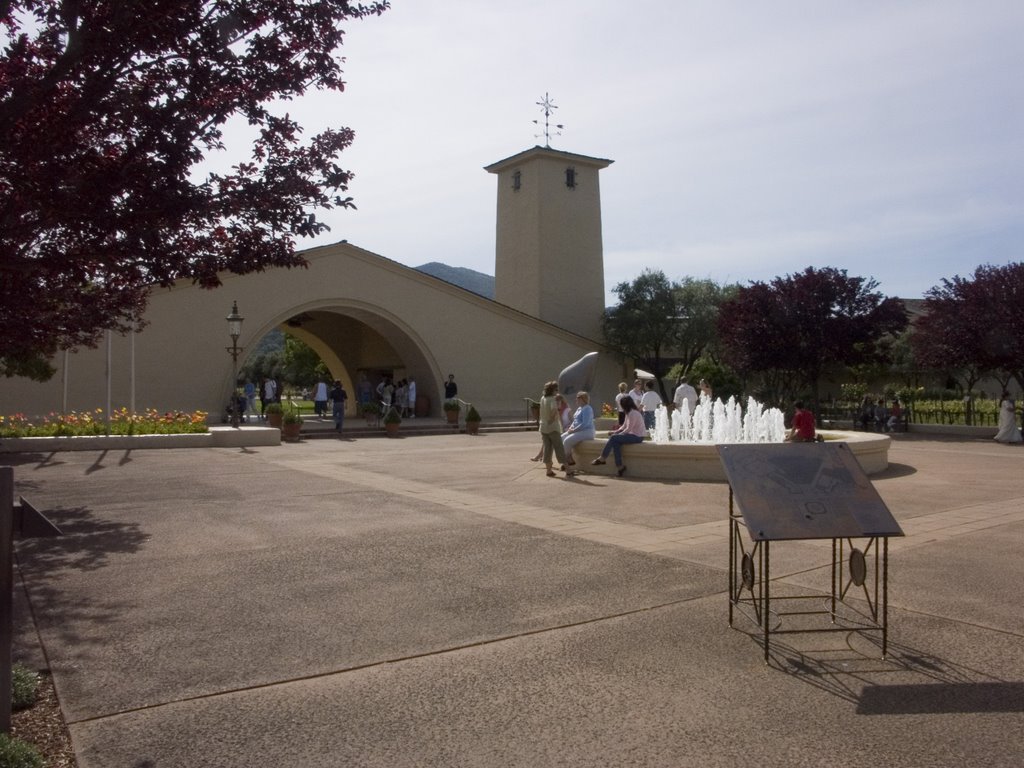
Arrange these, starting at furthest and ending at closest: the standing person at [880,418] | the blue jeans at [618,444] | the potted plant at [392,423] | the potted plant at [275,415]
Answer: the standing person at [880,418] → the potted plant at [392,423] → the potted plant at [275,415] → the blue jeans at [618,444]

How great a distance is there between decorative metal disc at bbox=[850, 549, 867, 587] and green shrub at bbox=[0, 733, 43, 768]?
446 cm

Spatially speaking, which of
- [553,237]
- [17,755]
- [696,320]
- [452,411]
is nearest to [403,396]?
[452,411]

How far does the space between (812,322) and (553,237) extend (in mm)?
14950

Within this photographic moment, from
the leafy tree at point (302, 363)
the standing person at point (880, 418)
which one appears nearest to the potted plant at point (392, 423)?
the standing person at point (880, 418)

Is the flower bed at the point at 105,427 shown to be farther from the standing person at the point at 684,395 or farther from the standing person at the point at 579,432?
the standing person at the point at 684,395

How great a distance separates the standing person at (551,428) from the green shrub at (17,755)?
11275 millimetres

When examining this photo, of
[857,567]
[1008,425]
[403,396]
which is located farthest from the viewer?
[403,396]

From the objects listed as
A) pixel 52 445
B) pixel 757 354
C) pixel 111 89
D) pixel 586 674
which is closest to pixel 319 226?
pixel 111 89

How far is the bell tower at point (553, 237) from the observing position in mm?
40250

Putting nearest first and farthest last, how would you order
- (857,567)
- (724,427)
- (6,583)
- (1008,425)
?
1. (6,583)
2. (857,567)
3. (724,427)
4. (1008,425)

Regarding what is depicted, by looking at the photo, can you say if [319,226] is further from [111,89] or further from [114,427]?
[114,427]

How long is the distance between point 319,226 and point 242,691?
12.0ft

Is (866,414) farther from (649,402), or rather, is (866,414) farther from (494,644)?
(494,644)

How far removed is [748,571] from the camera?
5.79 meters
